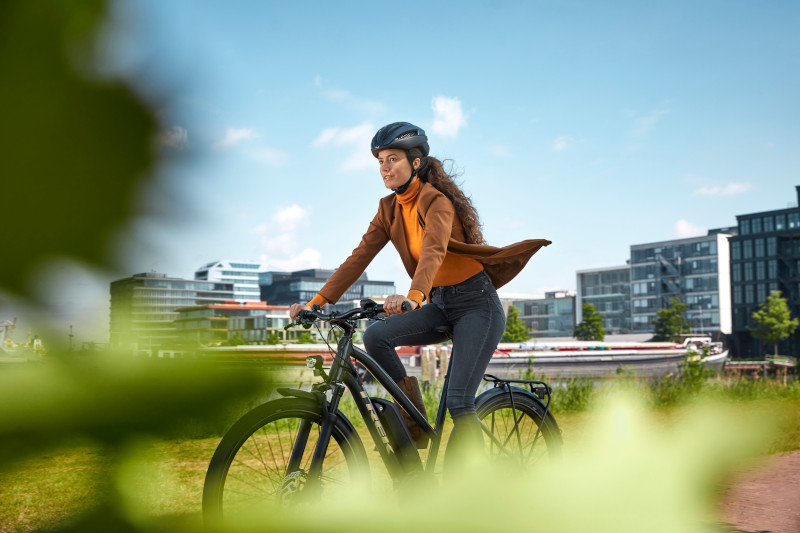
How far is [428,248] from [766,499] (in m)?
2.79

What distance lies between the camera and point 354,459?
2.63m

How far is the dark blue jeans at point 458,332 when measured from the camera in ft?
10.3

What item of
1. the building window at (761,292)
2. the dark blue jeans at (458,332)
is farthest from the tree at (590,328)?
the dark blue jeans at (458,332)

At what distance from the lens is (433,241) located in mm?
2807

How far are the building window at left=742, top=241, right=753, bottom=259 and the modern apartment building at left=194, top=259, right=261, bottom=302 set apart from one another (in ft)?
310

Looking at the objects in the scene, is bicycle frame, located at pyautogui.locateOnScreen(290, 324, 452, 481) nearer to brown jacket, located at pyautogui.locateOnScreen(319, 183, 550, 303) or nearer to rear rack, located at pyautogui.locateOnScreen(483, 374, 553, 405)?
brown jacket, located at pyautogui.locateOnScreen(319, 183, 550, 303)

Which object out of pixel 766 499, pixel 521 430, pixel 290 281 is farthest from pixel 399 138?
pixel 290 281

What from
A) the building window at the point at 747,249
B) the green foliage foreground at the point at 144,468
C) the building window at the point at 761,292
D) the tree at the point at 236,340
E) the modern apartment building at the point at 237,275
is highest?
the building window at the point at 747,249

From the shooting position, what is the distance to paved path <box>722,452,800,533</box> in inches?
138

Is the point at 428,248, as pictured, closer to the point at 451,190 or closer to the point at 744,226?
the point at 451,190

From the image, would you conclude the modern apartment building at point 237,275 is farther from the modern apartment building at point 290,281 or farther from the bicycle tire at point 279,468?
the bicycle tire at point 279,468

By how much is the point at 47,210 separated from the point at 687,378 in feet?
37.5

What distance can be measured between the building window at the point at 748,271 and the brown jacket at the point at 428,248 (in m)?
91.9

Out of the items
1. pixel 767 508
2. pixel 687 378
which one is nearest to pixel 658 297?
pixel 687 378
